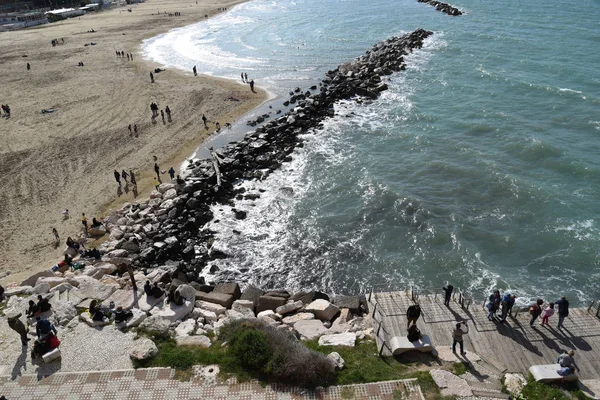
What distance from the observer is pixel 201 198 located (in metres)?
29.4

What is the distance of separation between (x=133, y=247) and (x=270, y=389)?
14365mm

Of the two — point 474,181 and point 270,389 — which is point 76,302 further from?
point 474,181

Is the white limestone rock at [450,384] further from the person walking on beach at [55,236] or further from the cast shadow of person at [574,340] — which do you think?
the person walking on beach at [55,236]

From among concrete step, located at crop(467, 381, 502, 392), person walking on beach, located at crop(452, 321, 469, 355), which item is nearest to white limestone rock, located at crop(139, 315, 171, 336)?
person walking on beach, located at crop(452, 321, 469, 355)

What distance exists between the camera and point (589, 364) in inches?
582

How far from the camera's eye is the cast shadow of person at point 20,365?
14.4 m

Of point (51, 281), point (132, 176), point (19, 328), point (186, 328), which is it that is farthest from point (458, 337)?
point (132, 176)

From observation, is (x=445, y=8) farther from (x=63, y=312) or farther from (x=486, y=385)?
(x=63, y=312)

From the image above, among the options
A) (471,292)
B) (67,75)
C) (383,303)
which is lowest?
(471,292)

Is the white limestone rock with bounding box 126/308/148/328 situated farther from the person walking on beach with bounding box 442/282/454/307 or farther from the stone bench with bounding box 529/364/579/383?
the stone bench with bounding box 529/364/579/383

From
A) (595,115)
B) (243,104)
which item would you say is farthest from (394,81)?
(595,115)

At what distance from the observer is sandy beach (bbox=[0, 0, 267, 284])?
27.8m

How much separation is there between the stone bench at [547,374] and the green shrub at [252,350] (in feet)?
26.6

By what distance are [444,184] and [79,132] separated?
31.1 meters
